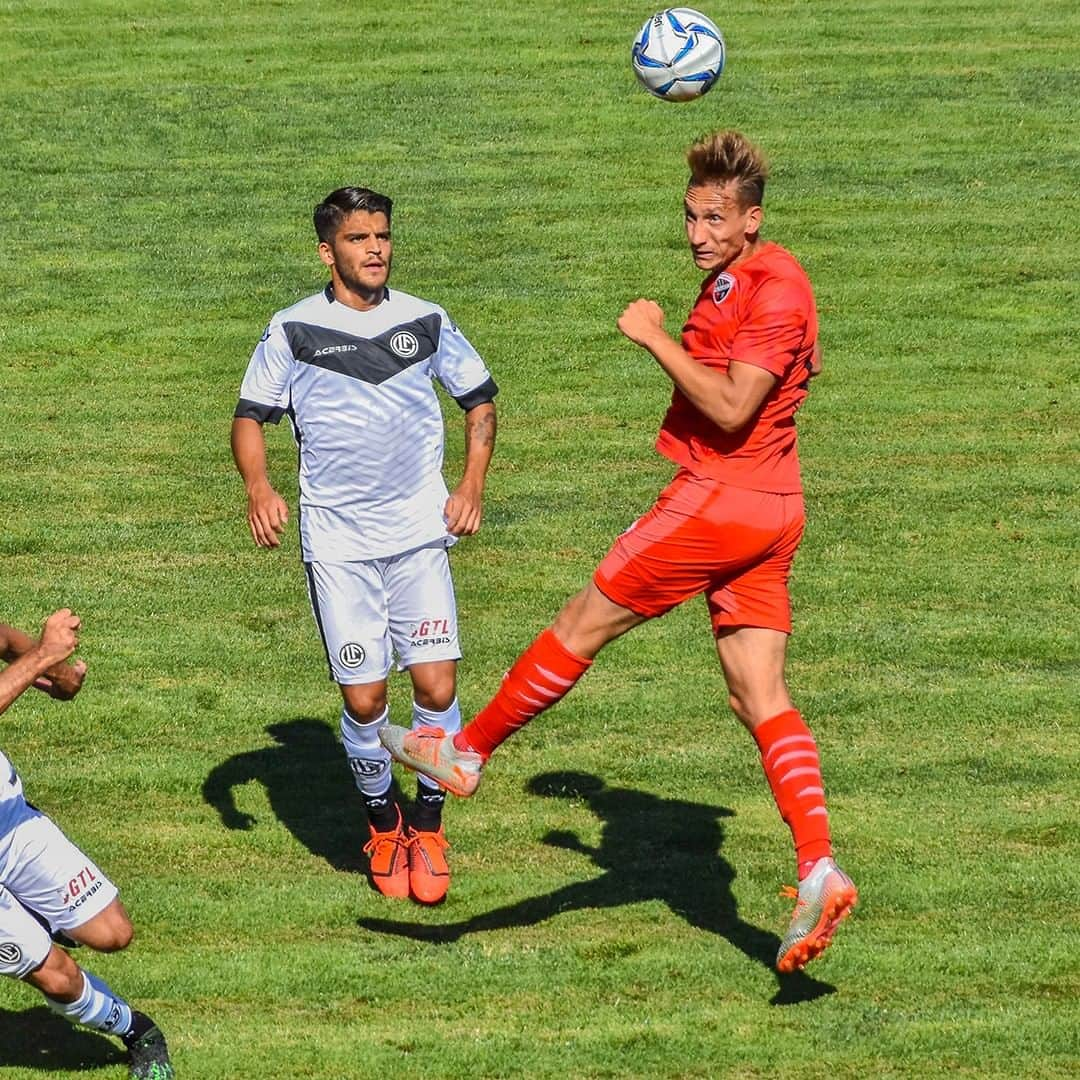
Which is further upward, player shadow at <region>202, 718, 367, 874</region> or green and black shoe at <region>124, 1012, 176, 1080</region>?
player shadow at <region>202, 718, 367, 874</region>

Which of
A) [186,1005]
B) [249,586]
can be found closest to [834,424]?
[249,586]

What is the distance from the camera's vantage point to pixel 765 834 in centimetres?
860

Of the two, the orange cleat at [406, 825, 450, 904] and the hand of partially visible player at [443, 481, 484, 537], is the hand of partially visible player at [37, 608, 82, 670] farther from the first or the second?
the orange cleat at [406, 825, 450, 904]

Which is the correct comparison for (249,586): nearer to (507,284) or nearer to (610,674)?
(610,674)

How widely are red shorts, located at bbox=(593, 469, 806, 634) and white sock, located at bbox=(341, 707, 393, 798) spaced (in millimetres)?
1483

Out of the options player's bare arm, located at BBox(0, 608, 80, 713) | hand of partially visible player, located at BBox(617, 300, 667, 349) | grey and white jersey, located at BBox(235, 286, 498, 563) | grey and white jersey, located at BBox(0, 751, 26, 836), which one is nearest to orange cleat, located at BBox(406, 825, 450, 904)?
grey and white jersey, located at BBox(235, 286, 498, 563)

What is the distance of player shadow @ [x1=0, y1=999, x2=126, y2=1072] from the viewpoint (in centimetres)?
685

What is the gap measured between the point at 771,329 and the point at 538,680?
64.8 inches

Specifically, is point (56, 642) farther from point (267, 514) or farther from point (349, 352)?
point (349, 352)

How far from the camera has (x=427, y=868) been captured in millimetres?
8102

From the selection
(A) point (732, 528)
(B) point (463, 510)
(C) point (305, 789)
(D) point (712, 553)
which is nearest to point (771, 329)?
(A) point (732, 528)

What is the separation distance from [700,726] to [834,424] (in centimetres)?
506

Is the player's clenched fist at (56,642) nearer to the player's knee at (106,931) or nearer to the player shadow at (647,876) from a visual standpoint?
the player's knee at (106,931)

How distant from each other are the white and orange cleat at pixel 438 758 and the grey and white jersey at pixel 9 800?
1.62 metres
